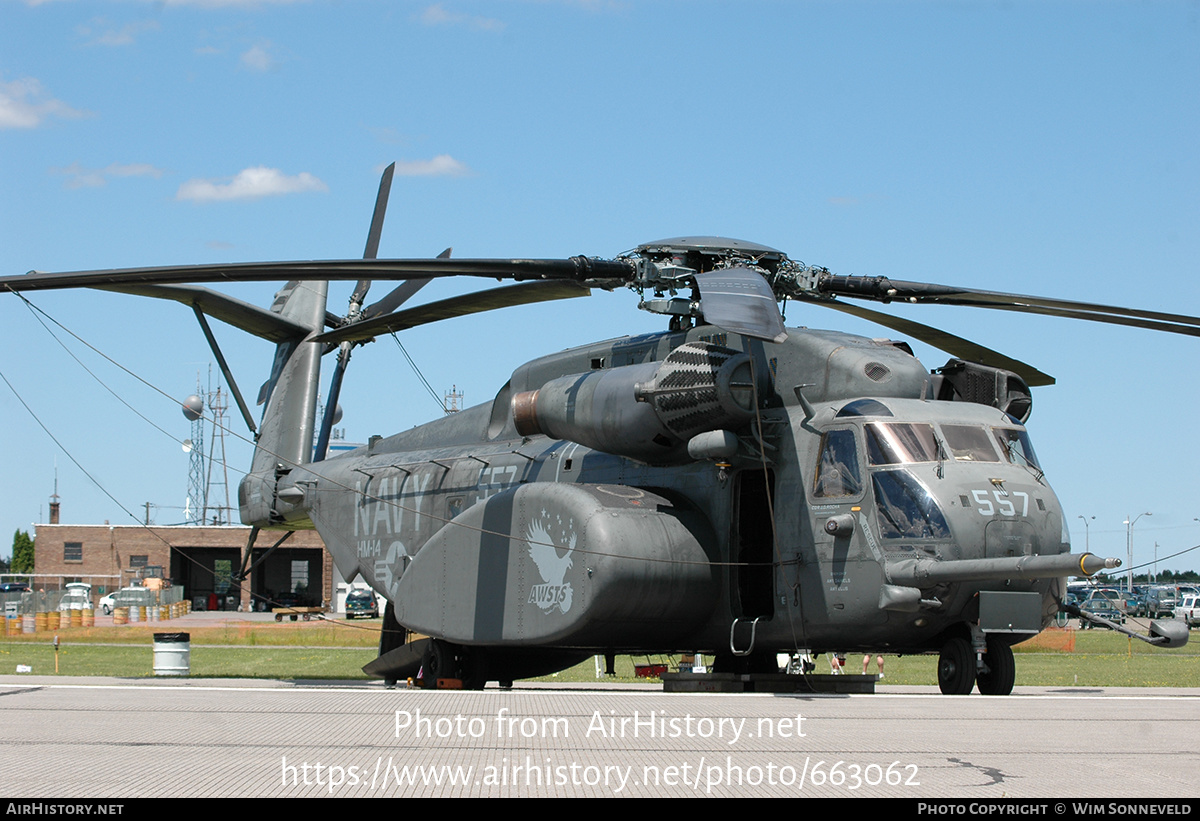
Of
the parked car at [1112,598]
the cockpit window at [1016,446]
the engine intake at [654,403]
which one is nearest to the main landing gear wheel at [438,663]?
the engine intake at [654,403]

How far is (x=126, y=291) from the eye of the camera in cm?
1619

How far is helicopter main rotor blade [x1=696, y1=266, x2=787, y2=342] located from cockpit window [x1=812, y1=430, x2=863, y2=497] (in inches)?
61.2

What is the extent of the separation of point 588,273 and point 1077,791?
7.70 metres

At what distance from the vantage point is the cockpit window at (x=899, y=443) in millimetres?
12578

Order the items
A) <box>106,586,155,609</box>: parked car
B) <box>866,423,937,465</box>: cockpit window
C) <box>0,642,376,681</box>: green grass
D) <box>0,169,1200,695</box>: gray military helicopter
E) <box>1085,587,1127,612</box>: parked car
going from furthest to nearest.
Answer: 1. <box>106,586,155,609</box>: parked car
2. <box>0,642,376,681</box>: green grass
3. <box>866,423,937,465</box>: cockpit window
4. <box>0,169,1200,695</box>: gray military helicopter
5. <box>1085,587,1127,612</box>: parked car

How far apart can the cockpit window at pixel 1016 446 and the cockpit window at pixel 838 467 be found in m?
1.55

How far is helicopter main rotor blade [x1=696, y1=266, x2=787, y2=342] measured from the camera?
1139 cm

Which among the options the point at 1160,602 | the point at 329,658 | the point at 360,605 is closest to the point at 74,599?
the point at 360,605

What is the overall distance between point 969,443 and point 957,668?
7.42ft

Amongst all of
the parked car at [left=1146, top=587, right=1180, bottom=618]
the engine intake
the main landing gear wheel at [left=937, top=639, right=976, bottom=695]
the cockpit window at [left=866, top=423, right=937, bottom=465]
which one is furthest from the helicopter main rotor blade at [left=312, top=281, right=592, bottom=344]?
the parked car at [left=1146, top=587, right=1180, bottom=618]

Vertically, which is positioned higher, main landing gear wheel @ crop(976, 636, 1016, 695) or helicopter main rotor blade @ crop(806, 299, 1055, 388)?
helicopter main rotor blade @ crop(806, 299, 1055, 388)

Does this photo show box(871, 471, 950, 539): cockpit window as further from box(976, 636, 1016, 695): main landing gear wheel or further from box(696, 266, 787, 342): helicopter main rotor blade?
box(696, 266, 787, 342): helicopter main rotor blade

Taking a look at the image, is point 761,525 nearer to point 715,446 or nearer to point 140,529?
point 715,446

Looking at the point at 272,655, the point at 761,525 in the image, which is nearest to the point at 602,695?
the point at 761,525
